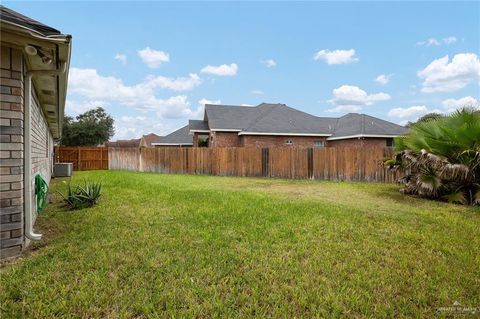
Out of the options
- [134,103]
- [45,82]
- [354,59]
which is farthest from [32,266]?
[134,103]

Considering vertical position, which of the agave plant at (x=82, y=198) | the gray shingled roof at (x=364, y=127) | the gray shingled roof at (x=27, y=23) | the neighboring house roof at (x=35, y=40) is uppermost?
the gray shingled roof at (x=364, y=127)

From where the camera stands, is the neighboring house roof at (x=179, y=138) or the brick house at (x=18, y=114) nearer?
the brick house at (x=18, y=114)

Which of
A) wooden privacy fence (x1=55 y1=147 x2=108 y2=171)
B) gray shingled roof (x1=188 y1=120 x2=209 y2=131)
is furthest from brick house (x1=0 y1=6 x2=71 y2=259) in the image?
gray shingled roof (x1=188 y1=120 x2=209 y2=131)

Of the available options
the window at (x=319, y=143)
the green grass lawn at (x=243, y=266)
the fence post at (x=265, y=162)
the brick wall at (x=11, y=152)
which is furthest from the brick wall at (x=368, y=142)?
the brick wall at (x=11, y=152)

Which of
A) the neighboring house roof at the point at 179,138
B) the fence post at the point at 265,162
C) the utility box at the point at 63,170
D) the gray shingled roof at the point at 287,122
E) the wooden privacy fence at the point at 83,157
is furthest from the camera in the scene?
the neighboring house roof at the point at 179,138

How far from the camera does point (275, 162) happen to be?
15188 mm

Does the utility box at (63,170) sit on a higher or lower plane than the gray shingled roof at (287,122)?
lower

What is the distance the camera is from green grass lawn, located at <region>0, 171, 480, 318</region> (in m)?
2.54

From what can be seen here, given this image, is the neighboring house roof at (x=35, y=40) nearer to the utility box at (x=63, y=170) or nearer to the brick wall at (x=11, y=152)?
the brick wall at (x=11, y=152)

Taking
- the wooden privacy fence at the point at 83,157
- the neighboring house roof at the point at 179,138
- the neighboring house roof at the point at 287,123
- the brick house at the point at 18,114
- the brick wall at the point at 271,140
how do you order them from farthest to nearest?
the neighboring house roof at the point at 179,138
the brick wall at the point at 271,140
the neighboring house roof at the point at 287,123
the wooden privacy fence at the point at 83,157
the brick house at the point at 18,114

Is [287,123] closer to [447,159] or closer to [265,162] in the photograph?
[265,162]

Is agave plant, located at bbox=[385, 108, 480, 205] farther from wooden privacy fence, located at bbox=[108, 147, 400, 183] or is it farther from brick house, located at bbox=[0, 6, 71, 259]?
brick house, located at bbox=[0, 6, 71, 259]

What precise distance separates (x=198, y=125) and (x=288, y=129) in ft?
28.1

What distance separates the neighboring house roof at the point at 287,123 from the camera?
808 inches
